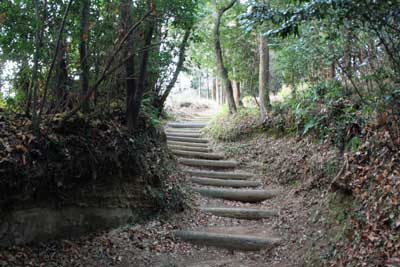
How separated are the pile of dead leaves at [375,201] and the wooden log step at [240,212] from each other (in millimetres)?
1791

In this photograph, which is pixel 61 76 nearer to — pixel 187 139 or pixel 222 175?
pixel 222 175

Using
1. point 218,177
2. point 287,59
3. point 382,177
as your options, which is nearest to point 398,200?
point 382,177

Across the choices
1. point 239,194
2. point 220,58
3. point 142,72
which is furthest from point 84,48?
point 220,58

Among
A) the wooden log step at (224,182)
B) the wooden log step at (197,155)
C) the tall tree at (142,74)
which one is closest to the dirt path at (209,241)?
the wooden log step at (224,182)

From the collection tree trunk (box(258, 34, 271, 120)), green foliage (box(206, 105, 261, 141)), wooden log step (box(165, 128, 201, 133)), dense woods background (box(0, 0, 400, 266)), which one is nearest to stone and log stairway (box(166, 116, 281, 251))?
green foliage (box(206, 105, 261, 141))

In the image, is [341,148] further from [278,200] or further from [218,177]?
[218,177]

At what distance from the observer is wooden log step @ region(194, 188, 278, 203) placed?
7386mm

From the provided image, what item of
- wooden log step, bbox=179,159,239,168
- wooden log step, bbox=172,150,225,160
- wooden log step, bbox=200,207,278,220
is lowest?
wooden log step, bbox=200,207,278,220

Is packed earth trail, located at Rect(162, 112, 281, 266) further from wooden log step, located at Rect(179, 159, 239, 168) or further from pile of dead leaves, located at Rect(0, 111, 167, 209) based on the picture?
pile of dead leaves, located at Rect(0, 111, 167, 209)

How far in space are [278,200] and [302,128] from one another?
75.0 inches

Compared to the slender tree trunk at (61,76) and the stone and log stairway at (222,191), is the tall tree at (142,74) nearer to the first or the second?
the slender tree trunk at (61,76)

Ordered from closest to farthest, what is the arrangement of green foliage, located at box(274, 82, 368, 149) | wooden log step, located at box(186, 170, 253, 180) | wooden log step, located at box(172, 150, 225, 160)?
green foliage, located at box(274, 82, 368, 149), wooden log step, located at box(186, 170, 253, 180), wooden log step, located at box(172, 150, 225, 160)

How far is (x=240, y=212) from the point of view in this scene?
674 centimetres

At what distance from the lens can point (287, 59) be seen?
9.07 m
